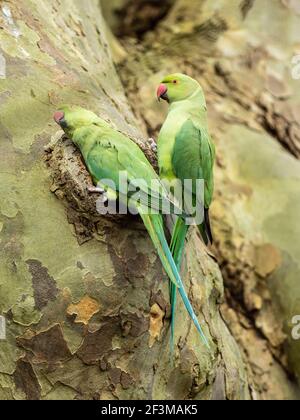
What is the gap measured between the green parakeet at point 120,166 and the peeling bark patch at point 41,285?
339 mm

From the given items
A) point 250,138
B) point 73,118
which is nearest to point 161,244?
point 73,118

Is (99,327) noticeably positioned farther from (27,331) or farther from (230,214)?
(230,214)

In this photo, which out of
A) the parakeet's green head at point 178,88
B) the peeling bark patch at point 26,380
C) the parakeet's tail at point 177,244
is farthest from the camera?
the parakeet's green head at point 178,88

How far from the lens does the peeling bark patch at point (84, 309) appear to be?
6.67ft

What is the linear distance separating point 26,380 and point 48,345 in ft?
0.47

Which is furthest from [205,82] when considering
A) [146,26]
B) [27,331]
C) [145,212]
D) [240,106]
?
[27,331]

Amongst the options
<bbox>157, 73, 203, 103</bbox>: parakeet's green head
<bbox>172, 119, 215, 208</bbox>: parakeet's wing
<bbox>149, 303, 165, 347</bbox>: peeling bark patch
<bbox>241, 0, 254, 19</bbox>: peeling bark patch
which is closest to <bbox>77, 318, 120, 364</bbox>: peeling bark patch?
<bbox>149, 303, 165, 347</bbox>: peeling bark patch

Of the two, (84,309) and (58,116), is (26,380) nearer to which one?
(84,309)

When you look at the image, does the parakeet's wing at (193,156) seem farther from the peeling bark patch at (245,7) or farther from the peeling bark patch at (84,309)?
the peeling bark patch at (245,7)

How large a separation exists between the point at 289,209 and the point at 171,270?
153 centimetres

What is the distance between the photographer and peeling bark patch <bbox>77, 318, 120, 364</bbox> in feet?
6.78

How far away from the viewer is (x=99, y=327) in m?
2.07

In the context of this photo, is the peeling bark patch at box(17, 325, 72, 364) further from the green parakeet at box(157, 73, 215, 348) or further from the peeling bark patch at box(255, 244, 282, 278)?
the peeling bark patch at box(255, 244, 282, 278)

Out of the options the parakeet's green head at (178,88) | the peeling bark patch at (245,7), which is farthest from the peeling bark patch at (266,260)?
the peeling bark patch at (245,7)
